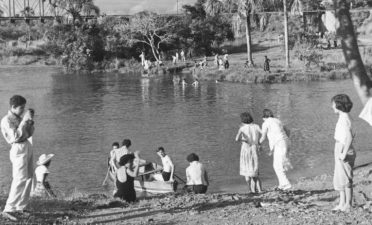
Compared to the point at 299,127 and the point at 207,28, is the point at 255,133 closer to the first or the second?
the point at 299,127

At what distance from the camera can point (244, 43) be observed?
68000 millimetres

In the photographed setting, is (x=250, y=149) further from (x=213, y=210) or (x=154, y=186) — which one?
(x=154, y=186)

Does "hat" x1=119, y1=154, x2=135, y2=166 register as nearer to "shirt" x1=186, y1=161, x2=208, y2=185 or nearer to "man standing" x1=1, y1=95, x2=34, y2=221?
"shirt" x1=186, y1=161, x2=208, y2=185

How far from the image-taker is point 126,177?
1038cm

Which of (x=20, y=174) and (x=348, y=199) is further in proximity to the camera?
(x=20, y=174)

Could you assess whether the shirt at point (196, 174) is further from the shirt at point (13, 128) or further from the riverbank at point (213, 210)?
the shirt at point (13, 128)

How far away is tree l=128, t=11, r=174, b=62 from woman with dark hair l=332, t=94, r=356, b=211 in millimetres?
49110

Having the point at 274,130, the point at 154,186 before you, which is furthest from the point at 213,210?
the point at 154,186

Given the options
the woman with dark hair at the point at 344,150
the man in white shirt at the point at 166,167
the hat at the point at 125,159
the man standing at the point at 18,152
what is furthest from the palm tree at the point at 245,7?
the man standing at the point at 18,152

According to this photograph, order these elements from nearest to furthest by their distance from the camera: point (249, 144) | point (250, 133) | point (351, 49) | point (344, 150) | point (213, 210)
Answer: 1. point (351, 49)
2. point (344, 150)
3. point (213, 210)
4. point (250, 133)
5. point (249, 144)

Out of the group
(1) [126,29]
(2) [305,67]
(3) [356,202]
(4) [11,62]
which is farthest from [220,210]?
(4) [11,62]

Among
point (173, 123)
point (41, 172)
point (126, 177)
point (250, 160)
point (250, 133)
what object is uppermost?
point (250, 133)

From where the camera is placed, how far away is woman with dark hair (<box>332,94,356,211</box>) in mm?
7754

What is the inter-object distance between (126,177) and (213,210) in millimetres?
2156
